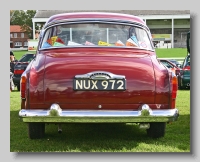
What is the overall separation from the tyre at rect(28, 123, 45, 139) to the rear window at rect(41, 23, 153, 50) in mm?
876

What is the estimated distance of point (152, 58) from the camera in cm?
455

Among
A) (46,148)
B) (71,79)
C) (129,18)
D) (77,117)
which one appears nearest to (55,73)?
(71,79)

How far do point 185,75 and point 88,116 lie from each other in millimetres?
2300

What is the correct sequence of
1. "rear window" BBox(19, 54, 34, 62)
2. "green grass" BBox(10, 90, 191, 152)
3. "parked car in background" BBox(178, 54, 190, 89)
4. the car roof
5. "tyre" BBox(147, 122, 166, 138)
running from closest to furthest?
"green grass" BBox(10, 90, 191, 152) < "tyre" BBox(147, 122, 166, 138) < the car roof < "rear window" BBox(19, 54, 34, 62) < "parked car in background" BBox(178, 54, 190, 89)

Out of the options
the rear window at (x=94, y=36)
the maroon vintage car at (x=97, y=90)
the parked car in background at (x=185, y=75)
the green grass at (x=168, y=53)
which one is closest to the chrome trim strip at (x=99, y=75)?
the maroon vintage car at (x=97, y=90)

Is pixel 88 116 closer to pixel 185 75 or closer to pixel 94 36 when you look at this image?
pixel 94 36

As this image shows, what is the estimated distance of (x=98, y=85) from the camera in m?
4.10

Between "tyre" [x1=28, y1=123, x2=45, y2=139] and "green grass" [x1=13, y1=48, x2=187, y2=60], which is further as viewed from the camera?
"green grass" [x1=13, y1=48, x2=187, y2=60]

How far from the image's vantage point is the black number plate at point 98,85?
410 cm

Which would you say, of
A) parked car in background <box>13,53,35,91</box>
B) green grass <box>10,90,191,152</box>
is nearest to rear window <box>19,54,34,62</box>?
parked car in background <box>13,53,35,91</box>

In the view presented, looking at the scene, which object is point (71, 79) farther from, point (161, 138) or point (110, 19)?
point (161, 138)

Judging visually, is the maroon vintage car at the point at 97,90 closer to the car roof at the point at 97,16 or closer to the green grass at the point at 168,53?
the car roof at the point at 97,16

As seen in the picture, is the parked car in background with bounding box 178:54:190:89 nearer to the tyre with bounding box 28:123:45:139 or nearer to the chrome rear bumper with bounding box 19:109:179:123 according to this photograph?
the chrome rear bumper with bounding box 19:109:179:123

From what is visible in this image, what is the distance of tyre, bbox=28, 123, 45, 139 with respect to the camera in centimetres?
458
